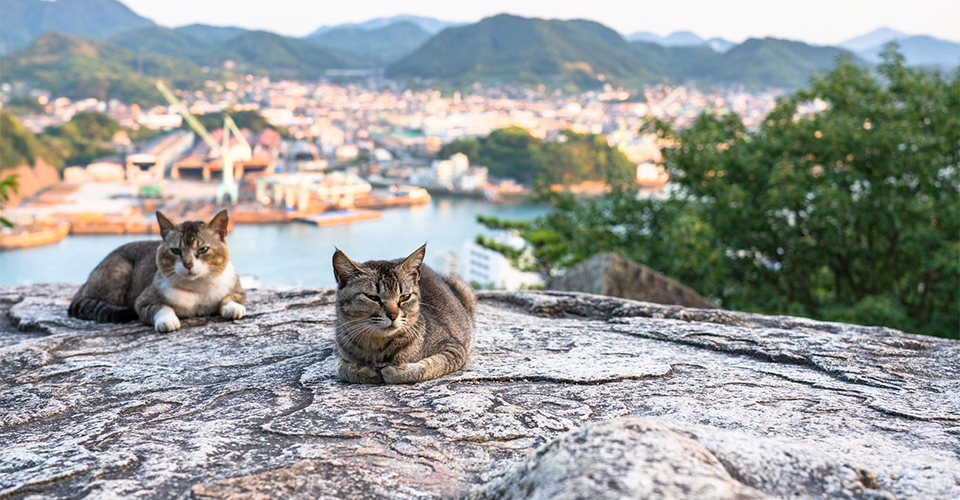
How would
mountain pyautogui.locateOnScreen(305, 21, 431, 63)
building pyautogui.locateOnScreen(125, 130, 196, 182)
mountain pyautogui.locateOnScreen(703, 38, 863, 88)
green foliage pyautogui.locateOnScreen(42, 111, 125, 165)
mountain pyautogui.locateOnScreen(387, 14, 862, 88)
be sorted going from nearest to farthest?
building pyautogui.locateOnScreen(125, 130, 196, 182) < green foliage pyautogui.locateOnScreen(42, 111, 125, 165) < mountain pyautogui.locateOnScreen(703, 38, 863, 88) < mountain pyautogui.locateOnScreen(387, 14, 862, 88) < mountain pyautogui.locateOnScreen(305, 21, 431, 63)

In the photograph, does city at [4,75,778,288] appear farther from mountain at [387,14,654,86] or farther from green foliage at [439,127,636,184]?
mountain at [387,14,654,86]

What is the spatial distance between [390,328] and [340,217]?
34.4 metres

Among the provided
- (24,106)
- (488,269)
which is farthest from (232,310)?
(24,106)

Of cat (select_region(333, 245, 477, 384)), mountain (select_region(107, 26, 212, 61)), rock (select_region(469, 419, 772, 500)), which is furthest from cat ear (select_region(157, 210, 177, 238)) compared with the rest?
mountain (select_region(107, 26, 212, 61))

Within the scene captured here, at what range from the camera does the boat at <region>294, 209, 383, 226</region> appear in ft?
118

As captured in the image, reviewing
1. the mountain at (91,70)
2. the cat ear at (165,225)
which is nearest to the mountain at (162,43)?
the mountain at (91,70)

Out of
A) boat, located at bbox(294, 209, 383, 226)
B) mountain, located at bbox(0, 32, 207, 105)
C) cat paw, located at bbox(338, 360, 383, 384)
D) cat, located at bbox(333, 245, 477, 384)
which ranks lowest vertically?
boat, located at bbox(294, 209, 383, 226)

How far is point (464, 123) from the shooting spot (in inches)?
3140

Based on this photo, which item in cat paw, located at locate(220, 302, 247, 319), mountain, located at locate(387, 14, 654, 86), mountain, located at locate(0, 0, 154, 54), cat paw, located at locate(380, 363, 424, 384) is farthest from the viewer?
mountain, located at locate(0, 0, 154, 54)

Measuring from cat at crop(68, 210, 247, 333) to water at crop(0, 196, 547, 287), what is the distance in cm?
1762

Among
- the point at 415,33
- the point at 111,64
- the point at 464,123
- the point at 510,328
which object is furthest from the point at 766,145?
the point at 415,33

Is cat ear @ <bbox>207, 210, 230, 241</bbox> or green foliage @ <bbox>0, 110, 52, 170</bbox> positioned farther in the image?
green foliage @ <bbox>0, 110, 52, 170</bbox>

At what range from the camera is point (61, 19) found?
127188 mm

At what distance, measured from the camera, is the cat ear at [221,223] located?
3.75 meters
